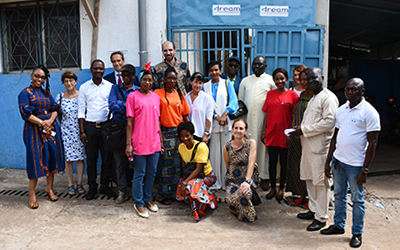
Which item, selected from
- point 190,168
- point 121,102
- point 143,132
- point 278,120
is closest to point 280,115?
point 278,120

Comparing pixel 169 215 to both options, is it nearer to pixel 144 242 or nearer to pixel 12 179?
pixel 144 242

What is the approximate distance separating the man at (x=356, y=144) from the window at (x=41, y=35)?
14.6 ft

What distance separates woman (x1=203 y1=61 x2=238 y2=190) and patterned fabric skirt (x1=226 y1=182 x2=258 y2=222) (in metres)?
0.83

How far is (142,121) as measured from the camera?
3.47 metres

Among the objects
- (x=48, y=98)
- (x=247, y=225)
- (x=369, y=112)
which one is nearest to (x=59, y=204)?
(x=48, y=98)

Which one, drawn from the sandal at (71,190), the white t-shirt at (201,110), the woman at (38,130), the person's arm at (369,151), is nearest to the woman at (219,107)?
the white t-shirt at (201,110)

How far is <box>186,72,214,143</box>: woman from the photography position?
13.2 ft

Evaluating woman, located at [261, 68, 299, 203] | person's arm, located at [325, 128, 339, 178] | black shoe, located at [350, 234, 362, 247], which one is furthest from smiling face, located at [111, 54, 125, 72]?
black shoe, located at [350, 234, 362, 247]

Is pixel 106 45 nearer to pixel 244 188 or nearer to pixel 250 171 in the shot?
pixel 250 171

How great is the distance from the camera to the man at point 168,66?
4.09 m

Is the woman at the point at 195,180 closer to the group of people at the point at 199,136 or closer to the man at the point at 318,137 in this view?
the group of people at the point at 199,136

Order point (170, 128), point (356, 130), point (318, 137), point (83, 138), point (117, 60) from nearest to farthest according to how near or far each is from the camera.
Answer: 1. point (356, 130)
2. point (318, 137)
3. point (170, 128)
4. point (83, 138)
5. point (117, 60)

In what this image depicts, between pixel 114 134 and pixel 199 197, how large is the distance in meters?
1.33

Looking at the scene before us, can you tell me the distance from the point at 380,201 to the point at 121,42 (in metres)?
4.69
